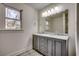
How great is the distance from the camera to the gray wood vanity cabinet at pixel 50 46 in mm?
1233

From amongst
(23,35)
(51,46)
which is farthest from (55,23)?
(23,35)

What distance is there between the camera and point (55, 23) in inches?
54.1

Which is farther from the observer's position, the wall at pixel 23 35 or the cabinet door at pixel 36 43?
the cabinet door at pixel 36 43

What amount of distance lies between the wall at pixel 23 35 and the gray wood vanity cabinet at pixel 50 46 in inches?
4.9

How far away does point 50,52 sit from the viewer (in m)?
1.33

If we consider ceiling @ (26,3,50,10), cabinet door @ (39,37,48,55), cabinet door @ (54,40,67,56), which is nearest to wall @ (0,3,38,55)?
ceiling @ (26,3,50,10)

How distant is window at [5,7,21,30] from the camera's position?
132 cm

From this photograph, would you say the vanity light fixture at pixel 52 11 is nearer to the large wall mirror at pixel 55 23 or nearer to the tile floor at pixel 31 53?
the large wall mirror at pixel 55 23

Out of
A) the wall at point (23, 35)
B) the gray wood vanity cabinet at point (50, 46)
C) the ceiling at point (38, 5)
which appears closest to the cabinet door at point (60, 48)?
the gray wood vanity cabinet at point (50, 46)

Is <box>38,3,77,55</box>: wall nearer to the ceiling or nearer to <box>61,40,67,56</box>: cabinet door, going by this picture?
<box>61,40,67,56</box>: cabinet door

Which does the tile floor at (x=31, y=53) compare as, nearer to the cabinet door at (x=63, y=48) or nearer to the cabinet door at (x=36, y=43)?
the cabinet door at (x=36, y=43)

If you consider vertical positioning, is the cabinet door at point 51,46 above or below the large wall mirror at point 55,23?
below

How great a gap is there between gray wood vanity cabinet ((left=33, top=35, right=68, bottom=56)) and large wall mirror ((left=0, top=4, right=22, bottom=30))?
1.22 ft

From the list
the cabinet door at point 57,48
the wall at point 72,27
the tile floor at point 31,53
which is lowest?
the tile floor at point 31,53
